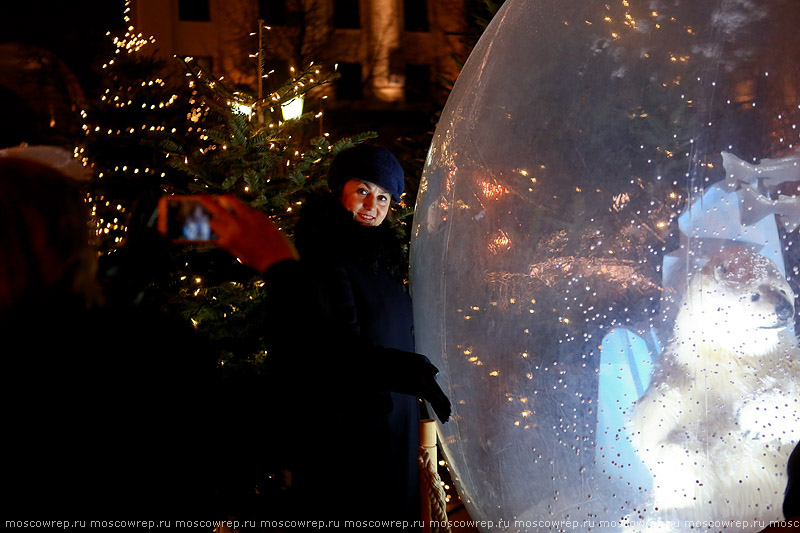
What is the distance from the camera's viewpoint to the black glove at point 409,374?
5.73 ft

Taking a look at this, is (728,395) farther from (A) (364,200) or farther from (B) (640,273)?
(A) (364,200)

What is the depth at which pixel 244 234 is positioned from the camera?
127cm

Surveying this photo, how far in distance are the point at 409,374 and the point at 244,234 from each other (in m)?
0.67

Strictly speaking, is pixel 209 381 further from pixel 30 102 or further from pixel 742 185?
pixel 30 102

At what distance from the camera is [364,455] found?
192 centimetres

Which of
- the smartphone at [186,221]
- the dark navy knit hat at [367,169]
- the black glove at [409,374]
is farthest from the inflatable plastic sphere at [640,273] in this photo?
the smartphone at [186,221]

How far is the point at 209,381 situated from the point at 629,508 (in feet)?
3.68

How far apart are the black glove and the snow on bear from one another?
1.65 ft

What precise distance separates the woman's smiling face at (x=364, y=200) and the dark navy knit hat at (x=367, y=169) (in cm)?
2

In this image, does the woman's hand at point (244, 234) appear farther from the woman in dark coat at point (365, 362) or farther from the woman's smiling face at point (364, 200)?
the woman's smiling face at point (364, 200)

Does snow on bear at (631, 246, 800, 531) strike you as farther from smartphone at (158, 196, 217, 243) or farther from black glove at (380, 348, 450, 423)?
smartphone at (158, 196, 217, 243)

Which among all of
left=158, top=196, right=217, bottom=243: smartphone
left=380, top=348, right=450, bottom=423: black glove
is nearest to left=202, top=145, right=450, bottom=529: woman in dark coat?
left=380, top=348, right=450, bottom=423: black glove

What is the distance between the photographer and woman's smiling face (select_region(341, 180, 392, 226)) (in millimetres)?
2205

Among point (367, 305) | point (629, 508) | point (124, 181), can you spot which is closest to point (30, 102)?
point (124, 181)
